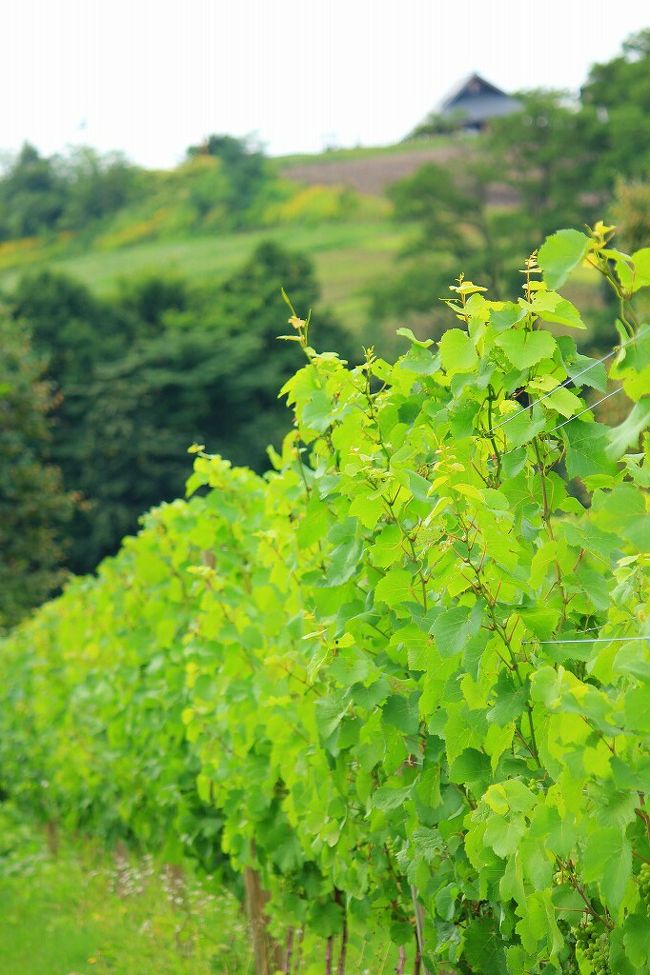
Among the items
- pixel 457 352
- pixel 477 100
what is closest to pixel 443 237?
pixel 477 100

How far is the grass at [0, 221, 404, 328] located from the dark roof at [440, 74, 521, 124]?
64.6ft

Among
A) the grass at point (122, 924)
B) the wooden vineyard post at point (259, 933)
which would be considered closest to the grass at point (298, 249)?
the grass at point (122, 924)

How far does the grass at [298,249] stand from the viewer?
1939 inches

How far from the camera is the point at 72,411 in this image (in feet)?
110

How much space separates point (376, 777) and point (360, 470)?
88 centimetres

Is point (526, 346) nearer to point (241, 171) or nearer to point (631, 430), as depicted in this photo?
point (631, 430)

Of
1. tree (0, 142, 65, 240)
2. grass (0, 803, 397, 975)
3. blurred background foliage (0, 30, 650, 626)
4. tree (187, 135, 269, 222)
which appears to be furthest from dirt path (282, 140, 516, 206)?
grass (0, 803, 397, 975)

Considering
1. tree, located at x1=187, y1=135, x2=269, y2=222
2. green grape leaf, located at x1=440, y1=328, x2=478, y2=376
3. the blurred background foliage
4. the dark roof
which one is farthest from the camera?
the dark roof

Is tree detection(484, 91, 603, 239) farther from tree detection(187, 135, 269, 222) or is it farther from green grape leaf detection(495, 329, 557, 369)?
Answer: green grape leaf detection(495, 329, 557, 369)

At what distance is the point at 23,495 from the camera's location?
21484mm

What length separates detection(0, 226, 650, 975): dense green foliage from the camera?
1879mm

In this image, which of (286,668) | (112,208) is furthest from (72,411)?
(112,208)

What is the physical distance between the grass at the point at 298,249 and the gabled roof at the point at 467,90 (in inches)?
774

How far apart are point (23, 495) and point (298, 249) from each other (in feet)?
104
